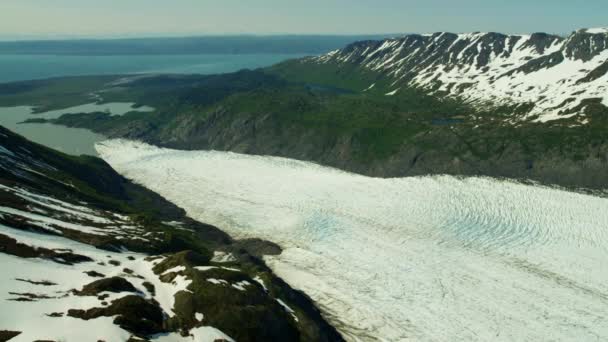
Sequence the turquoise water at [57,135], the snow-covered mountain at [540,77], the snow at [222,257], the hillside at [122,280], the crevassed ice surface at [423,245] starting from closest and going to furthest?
the hillside at [122,280] < the crevassed ice surface at [423,245] < the snow at [222,257] < the snow-covered mountain at [540,77] < the turquoise water at [57,135]

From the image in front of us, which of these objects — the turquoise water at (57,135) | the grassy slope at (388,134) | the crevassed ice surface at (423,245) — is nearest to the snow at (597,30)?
the grassy slope at (388,134)

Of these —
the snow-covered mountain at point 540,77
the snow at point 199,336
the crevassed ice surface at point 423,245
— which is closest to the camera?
the snow at point 199,336

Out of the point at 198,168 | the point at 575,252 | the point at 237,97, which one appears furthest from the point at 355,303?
the point at 237,97

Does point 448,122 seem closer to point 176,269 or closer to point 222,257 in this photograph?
point 222,257

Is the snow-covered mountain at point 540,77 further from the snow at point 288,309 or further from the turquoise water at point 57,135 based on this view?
the turquoise water at point 57,135

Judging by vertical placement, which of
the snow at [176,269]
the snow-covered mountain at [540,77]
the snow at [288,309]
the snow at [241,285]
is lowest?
the snow at [288,309]

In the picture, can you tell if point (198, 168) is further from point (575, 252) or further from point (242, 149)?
point (575, 252)

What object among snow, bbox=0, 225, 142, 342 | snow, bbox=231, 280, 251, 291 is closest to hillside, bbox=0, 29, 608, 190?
snow, bbox=231, 280, 251, 291
